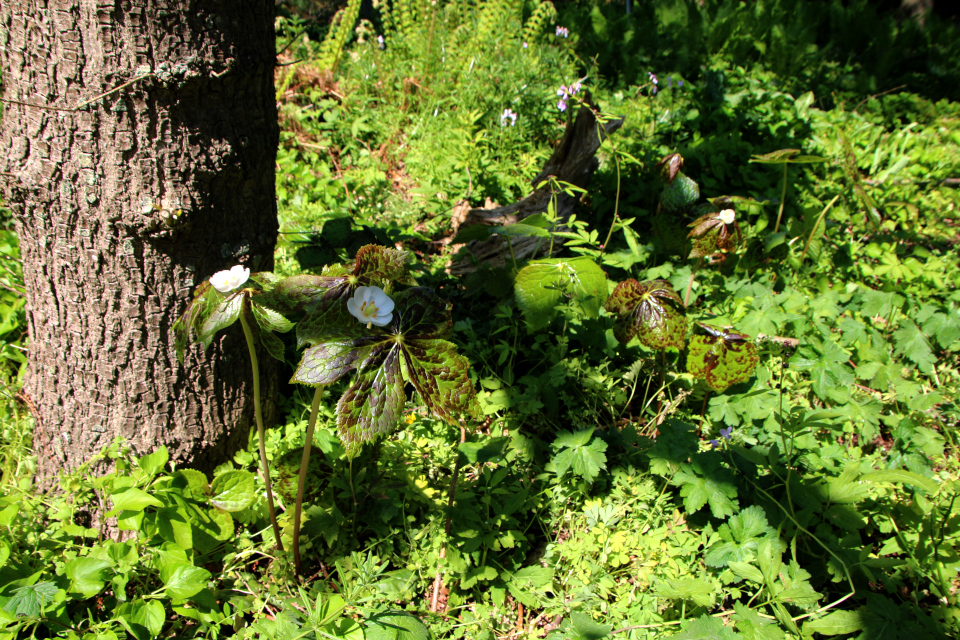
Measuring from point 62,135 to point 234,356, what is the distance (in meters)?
0.77

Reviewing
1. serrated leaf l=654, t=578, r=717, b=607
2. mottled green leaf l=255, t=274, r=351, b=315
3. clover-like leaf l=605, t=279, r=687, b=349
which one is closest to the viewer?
mottled green leaf l=255, t=274, r=351, b=315

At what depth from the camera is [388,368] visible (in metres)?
1.22

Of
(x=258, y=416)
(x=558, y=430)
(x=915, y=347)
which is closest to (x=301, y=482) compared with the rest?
(x=258, y=416)

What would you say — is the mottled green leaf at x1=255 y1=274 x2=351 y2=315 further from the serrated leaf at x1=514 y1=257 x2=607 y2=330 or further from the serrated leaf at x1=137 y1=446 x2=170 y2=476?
the serrated leaf at x1=514 y1=257 x2=607 y2=330

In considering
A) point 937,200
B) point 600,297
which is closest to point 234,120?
point 600,297

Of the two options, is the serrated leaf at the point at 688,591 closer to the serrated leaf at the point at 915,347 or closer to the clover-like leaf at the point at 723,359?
the clover-like leaf at the point at 723,359

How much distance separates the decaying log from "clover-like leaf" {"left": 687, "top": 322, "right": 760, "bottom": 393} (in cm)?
92

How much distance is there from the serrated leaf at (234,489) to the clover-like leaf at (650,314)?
4.44 feet

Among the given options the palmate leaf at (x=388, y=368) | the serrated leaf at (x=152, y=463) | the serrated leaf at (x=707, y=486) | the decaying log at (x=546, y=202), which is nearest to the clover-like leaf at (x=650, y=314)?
the serrated leaf at (x=707, y=486)

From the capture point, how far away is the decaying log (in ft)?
9.59

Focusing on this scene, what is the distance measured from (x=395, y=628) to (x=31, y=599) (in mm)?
854

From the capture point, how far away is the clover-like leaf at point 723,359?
216 cm

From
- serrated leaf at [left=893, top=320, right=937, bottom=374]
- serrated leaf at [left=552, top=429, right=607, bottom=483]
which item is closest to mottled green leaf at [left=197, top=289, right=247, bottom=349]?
serrated leaf at [left=552, top=429, right=607, bottom=483]

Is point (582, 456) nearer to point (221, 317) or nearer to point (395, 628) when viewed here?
point (395, 628)
